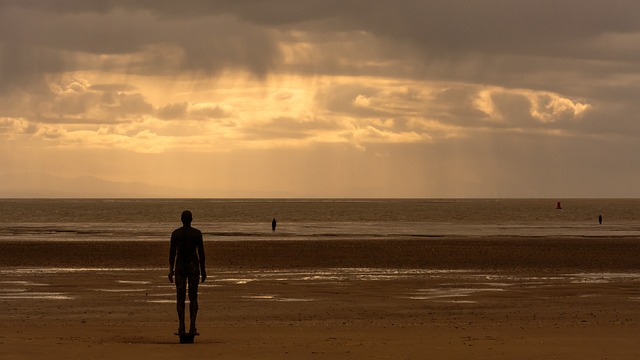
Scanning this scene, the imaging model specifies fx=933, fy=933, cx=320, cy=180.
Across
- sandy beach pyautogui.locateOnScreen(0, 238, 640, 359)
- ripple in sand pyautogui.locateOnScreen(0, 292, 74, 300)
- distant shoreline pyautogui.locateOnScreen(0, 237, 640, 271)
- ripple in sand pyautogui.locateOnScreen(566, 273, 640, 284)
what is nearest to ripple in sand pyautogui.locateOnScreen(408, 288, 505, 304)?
sandy beach pyautogui.locateOnScreen(0, 238, 640, 359)

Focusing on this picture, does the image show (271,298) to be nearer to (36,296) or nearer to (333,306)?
(333,306)

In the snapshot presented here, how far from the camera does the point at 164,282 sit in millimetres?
33156

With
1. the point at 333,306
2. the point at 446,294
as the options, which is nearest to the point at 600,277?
the point at 446,294

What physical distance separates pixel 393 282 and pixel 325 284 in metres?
2.57

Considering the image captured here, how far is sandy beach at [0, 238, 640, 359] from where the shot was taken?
50.6 ft

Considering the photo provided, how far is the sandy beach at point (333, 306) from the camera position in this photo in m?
15.4

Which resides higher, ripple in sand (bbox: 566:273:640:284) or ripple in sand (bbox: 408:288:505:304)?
ripple in sand (bbox: 566:273:640:284)

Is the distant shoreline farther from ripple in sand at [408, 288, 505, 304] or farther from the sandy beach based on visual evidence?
ripple in sand at [408, 288, 505, 304]

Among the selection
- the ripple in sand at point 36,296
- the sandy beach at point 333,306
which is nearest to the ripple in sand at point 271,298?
the sandy beach at point 333,306

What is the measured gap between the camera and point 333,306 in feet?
82.3

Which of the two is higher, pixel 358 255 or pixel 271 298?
pixel 358 255

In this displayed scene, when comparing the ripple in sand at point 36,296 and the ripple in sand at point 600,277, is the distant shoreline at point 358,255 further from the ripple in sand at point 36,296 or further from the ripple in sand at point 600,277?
Answer: the ripple in sand at point 36,296

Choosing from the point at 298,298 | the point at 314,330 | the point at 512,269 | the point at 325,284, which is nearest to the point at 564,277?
the point at 512,269

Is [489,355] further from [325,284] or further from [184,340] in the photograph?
[325,284]
